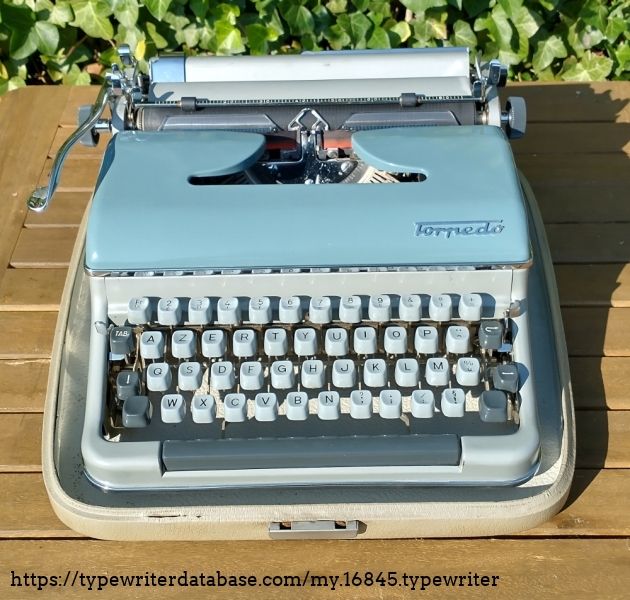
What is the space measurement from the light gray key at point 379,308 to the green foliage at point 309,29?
65.5 inches

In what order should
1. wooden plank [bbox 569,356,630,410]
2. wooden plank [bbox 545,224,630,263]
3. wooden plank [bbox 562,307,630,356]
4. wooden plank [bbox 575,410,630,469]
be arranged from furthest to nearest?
wooden plank [bbox 545,224,630,263], wooden plank [bbox 562,307,630,356], wooden plank [bbox 569,356,630,410], wooden plank [bbox 575,410,630,469]

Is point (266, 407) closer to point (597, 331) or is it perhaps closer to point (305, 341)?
point (305, 341)

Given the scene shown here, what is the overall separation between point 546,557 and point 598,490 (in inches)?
8.3

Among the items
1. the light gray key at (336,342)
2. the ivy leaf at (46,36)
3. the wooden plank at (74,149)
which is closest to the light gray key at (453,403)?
the light gray key at (336,342)

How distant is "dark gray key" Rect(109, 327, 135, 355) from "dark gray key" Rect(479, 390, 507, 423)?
77 centimetres

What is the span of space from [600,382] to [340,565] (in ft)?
2.64

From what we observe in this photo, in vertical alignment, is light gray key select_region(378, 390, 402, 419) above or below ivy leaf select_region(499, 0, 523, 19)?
below

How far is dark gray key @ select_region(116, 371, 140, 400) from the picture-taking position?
5.63ft

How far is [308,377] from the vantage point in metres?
1.70

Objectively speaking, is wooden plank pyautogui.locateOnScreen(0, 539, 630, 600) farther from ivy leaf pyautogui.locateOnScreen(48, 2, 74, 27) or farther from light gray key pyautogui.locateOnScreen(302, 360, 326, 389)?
ivy leaf pyautogui.locateOnScreen(48, 2, 74, 27)

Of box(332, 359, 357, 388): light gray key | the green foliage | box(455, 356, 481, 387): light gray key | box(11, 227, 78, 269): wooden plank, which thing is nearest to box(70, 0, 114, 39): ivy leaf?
the green foliage

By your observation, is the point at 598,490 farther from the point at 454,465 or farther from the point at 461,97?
the point at 461,97

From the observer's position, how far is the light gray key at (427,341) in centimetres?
172

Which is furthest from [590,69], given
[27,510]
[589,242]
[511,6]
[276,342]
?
[27,510]
